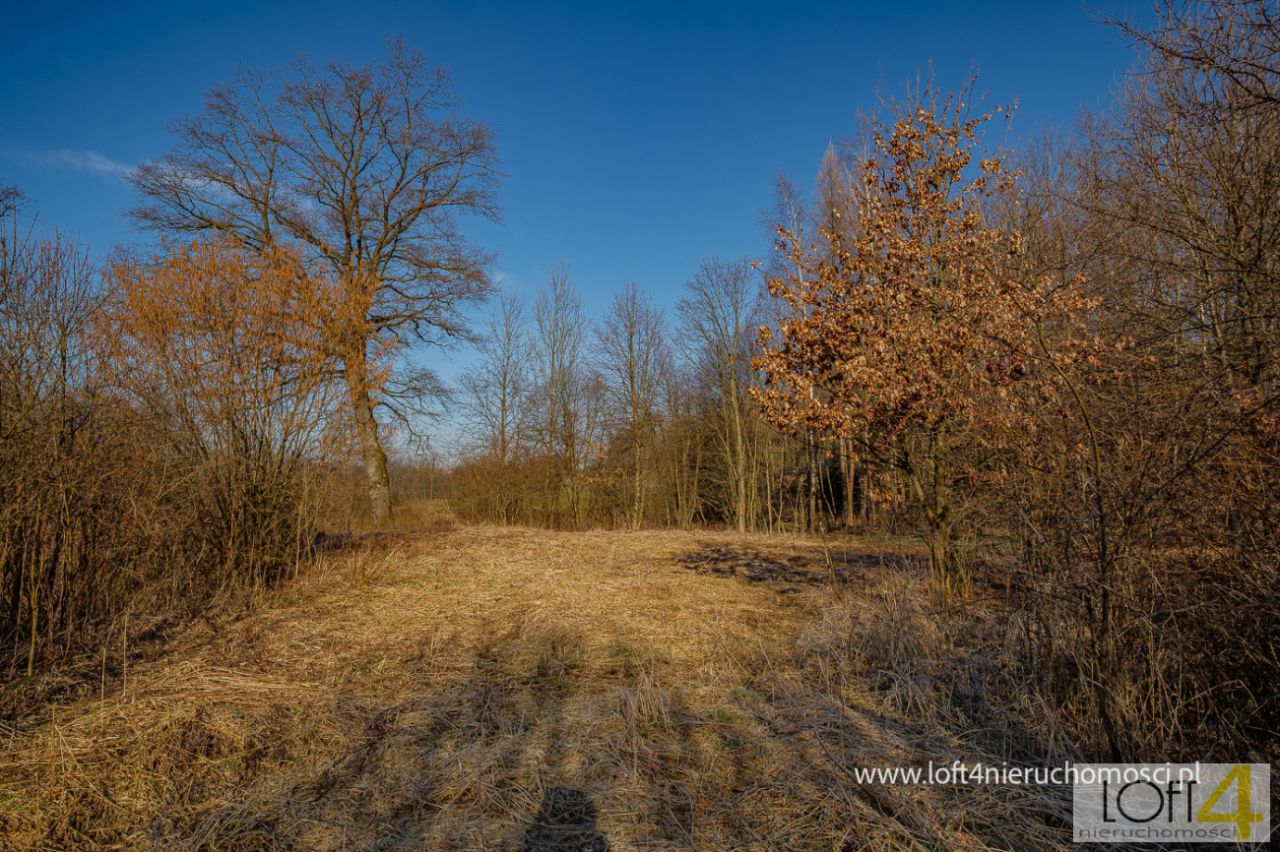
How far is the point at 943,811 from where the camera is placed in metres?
2.47

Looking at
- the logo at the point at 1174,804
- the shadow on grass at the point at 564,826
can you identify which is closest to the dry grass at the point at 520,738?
the shadow on grass at the point at 564,826

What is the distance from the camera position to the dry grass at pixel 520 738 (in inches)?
101

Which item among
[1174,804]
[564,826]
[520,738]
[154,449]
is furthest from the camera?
[154,449]

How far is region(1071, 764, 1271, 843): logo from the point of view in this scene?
228 centimetres

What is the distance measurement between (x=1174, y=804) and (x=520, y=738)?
294 centimetres

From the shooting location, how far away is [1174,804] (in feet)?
8.05

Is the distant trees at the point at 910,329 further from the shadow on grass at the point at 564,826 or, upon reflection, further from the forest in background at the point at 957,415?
the shadow on grass at the point at 564,826

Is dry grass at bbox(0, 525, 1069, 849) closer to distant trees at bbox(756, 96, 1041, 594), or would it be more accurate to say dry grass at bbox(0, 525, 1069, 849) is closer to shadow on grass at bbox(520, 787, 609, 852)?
shadow on grass at bbox(520, 787, 609, 852)

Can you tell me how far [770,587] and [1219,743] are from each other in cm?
474

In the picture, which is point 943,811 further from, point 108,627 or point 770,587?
point 108,627

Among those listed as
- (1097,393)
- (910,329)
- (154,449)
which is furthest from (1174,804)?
(154,449)

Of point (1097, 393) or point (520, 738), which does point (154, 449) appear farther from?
point (1097, 393)

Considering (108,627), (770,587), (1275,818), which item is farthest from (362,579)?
(1275,818)

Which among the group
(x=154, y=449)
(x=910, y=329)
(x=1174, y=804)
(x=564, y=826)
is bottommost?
(x=564, y=826)
